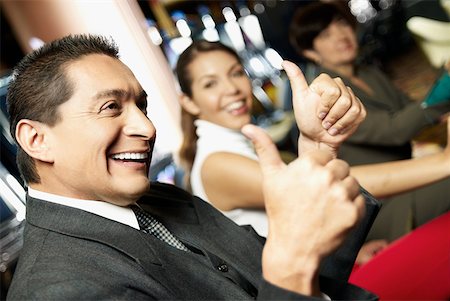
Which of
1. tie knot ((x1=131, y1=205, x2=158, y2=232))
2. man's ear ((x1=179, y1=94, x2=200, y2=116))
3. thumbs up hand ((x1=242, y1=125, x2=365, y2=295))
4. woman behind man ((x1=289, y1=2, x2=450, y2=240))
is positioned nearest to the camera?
thumbs up hand ((x1=242, y1=125, x2=365, y2=295))

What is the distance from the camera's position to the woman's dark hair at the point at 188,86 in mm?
1701

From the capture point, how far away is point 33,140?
3.06 feet

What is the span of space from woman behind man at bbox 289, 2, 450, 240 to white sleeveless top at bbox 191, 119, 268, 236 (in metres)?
0.50

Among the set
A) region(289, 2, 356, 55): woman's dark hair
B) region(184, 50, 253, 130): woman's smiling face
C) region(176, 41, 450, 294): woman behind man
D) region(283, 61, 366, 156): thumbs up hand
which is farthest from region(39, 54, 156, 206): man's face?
region(289, 2, 356, 55): woman's dark hair

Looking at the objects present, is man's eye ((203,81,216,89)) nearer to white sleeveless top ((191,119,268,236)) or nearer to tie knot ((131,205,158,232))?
white sleeveless top ((191,119,268,236))

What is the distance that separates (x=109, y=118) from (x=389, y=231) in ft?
3.94

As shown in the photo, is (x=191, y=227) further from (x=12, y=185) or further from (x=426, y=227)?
(x=12, y=185)

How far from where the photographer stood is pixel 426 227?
128 cm

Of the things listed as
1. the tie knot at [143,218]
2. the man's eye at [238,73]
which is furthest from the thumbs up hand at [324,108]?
the man's eye at [238,73]

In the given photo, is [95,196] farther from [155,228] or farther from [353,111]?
[353,111]

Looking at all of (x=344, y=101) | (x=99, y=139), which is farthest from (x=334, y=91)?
(x=99, y=139)

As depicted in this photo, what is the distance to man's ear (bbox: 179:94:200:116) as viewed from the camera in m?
1.77

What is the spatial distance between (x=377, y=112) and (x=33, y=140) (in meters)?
1.38

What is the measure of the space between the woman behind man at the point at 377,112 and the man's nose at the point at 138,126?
974 mm
